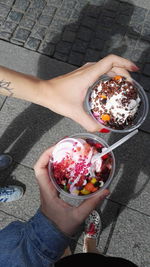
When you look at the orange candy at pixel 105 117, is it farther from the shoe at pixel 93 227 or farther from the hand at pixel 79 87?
the shoe at pixel 93 227

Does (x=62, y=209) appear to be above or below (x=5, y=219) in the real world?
above

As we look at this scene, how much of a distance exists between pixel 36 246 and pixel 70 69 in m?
2.25

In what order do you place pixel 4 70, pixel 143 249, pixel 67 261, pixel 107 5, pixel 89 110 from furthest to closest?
pixel 107 5 < pixel 143 249 < pixel 4 70 < pixel 89 110 < pixel 67 261

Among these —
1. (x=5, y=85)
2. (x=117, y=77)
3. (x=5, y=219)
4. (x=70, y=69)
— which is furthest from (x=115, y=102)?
(x=5, y=219)

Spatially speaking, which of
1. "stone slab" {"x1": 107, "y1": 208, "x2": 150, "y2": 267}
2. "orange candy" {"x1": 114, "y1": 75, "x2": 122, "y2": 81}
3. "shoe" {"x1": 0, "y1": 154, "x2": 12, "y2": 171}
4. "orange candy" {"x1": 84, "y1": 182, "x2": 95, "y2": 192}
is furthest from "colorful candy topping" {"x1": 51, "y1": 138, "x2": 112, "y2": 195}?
"shoe" {"x1": 0, "y1": 154, "x2": 12, "y2": 171}

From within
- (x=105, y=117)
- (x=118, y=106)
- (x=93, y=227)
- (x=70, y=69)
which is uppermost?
(x=118, y=106)

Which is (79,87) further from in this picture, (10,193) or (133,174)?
(10,193)

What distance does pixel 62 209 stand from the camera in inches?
82.6

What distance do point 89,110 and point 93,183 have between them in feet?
1.89

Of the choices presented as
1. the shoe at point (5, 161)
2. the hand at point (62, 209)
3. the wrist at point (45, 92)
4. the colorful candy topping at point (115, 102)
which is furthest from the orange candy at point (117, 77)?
the shoe at point (5, 161)

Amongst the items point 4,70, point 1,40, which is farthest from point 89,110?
point 1,40

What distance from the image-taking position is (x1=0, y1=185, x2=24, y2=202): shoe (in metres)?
3.14

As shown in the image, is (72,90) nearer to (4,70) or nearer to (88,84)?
(88,84)

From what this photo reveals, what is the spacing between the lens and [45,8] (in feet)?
12.8
